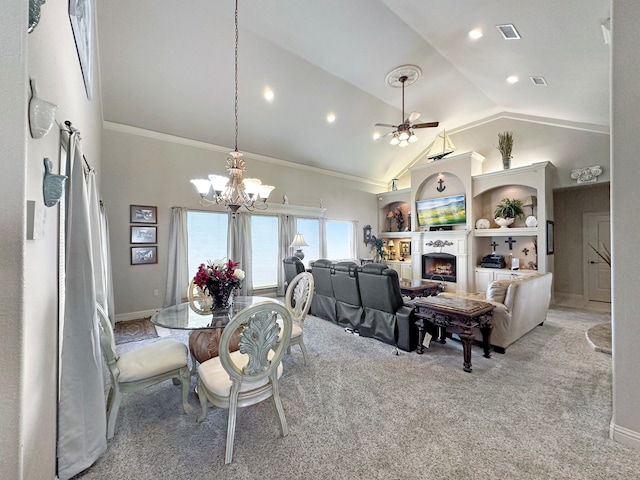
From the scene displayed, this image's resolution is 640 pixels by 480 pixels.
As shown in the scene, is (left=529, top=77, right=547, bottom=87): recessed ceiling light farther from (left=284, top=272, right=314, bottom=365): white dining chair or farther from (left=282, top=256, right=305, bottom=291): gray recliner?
(left=282, top=256, right=305, bottom=291): gray recliner

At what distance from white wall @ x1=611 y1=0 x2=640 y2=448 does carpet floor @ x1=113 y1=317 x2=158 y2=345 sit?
16.4 feet

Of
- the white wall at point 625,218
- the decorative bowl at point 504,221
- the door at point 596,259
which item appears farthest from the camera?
the decorative bowl at point 504,221

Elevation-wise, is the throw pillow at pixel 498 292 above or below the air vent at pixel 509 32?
below

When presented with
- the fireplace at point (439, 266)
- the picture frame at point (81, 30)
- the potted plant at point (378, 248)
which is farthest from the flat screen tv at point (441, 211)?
the picture frame at point (81, 30)

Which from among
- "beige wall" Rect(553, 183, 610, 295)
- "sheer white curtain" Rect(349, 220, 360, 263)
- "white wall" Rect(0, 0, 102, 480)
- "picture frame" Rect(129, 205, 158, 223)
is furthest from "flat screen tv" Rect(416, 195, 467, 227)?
"white wall" Rect(0, 0, 102, 480)

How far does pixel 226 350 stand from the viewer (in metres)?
1.66

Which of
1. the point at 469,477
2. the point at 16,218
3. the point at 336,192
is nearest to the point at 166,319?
the point at 16,218

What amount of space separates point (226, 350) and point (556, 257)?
7970 millimetres

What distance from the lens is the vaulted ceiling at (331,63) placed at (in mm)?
3277

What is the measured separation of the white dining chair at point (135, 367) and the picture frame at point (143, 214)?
11.1 feet

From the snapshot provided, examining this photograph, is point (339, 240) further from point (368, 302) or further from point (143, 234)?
point (143, 234)

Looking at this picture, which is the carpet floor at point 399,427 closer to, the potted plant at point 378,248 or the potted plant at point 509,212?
the potted plant at point 509,212

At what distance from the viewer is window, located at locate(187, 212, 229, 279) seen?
5.42 metres

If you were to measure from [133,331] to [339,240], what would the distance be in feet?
18.0
